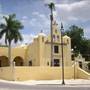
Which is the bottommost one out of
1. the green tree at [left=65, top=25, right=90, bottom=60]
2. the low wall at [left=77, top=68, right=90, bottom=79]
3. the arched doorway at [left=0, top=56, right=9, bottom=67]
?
the low wall at [left=77, top=68, right=90, bottom=79]

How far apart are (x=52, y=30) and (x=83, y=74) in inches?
444

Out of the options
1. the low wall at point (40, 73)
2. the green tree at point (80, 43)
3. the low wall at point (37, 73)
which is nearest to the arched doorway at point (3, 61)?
the low wall at point (37, 73)

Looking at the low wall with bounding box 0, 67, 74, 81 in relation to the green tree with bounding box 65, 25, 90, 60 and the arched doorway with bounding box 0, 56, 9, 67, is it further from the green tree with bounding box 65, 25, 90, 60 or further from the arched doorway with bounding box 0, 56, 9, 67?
the green tree with bounding box 65, 25, 90, 60

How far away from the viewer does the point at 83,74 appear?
2454 inches

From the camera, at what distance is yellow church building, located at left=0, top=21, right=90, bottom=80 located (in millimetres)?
58234

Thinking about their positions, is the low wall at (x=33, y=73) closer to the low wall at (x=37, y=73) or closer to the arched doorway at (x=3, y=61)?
the low wall at (x=37, y=73)

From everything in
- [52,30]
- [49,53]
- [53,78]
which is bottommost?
[53,78]

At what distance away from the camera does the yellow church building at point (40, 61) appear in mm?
58234

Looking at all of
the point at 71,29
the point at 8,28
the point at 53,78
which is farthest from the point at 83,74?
the point at 71,29

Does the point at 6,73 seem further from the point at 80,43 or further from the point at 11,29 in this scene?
the point at 80,43

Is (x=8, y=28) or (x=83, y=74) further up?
(x=8, y=28)

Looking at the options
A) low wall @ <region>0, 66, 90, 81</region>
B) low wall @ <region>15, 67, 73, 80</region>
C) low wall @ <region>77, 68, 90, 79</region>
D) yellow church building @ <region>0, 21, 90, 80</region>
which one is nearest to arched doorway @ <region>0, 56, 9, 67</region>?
yellow church building @ <region>0, 21, 90, 80</region>

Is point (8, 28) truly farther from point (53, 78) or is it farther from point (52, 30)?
point (53, 78)

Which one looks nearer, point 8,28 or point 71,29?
point 8,28
